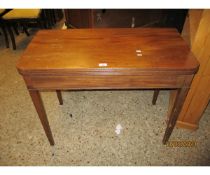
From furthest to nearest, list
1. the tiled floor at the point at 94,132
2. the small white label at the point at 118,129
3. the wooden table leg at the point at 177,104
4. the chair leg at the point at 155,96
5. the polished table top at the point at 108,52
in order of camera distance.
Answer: the chair leg at the point at 155,96 → the small white label at the point at 118,129 → the tiled floor at the point at 94,132 → the wooden table leg at the point at 177,104 → the polished table top at the point at 108,52

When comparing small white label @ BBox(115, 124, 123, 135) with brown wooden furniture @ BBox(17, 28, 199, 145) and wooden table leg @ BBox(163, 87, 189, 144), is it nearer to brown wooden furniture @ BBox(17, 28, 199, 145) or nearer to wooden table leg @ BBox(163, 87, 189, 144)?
wooden table leg @ BBox(163, 87, 189, 144)

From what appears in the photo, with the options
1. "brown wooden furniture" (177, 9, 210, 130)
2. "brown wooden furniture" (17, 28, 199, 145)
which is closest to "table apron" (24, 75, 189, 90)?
"brown wooden furniture" (17, 28, 199, 145)

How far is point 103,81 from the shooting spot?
902 mm

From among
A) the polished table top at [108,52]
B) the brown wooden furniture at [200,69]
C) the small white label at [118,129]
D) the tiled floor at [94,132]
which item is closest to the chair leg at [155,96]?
the tiled floor at [94,132]

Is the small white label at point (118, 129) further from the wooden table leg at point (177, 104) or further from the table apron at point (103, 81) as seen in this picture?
the table apron at point (103, 81)

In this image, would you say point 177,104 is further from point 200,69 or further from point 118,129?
point 118,129

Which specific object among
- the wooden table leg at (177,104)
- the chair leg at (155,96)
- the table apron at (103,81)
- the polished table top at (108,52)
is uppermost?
the polished table top at (108,52)

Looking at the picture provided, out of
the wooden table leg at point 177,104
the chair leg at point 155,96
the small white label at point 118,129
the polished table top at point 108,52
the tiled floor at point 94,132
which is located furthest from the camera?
the chair leg at point 155,96

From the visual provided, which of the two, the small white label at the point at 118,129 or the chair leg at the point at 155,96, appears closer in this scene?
the small white label at the point at 118,129

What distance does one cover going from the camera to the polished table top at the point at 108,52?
0.84 meters
